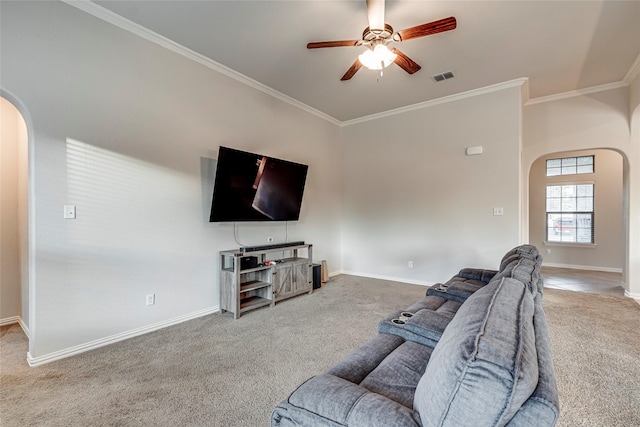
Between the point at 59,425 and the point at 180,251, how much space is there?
174 cm

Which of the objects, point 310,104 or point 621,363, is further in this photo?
point 310,104

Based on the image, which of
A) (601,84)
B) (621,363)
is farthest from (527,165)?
(621,363)

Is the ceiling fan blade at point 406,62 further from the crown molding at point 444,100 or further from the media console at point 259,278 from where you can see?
the media console at point 259,278

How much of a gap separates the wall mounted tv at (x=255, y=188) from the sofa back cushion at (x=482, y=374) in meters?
2.90

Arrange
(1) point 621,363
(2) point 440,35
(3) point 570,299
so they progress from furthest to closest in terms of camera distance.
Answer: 1. (3) point 570,299
2. (2) point 440,35
3. (1) point 621,363

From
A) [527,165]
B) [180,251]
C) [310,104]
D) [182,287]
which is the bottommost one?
[182,287]

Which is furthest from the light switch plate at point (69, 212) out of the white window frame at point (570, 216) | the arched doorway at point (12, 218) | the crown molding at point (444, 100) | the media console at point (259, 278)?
the white window frame at point (570, 216)

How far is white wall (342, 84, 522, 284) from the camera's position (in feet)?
13.9

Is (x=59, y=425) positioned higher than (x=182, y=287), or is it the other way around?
(x=182, y=287)

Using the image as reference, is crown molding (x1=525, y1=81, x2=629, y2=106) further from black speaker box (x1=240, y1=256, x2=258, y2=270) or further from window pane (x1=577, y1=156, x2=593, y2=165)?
black speaker box (x1=240, y1=256, x2=258, y2=270)

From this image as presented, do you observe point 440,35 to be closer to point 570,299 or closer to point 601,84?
point 601,84

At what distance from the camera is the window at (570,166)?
6.48 metres

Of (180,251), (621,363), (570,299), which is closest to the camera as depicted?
(621,363)

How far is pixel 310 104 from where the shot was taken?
4848mm
